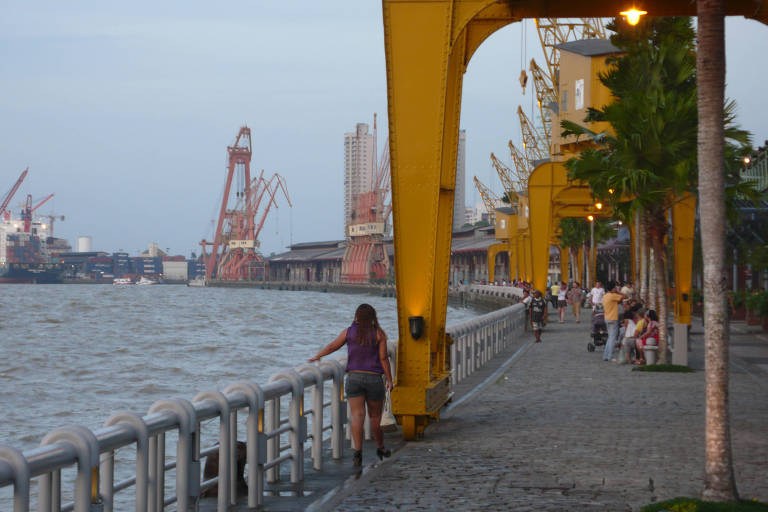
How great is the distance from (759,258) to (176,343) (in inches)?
1091

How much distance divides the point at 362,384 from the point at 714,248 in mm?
3753

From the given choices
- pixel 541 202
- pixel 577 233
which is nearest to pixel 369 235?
pixel 577 233

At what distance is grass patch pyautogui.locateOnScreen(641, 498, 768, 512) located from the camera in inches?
293

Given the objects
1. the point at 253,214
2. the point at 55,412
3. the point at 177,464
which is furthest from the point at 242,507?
the point at 253,214

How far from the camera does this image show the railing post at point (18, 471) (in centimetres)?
478

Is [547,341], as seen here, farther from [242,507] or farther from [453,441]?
[242,507]

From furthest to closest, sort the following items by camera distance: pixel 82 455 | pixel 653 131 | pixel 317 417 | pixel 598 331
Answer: pixel 598 331
pixel 653 131
pixel 317 417
pixel 82 455

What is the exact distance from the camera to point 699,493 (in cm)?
838

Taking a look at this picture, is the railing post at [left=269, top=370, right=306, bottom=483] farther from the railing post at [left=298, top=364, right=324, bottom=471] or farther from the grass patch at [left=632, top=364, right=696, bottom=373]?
the grass patch at [left=632, top=364, right=696, bottom=373]

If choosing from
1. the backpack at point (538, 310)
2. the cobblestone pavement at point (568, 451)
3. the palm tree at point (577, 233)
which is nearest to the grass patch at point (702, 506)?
the cobblestone pavement at point (568, 451)

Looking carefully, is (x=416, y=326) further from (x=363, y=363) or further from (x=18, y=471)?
(x=18, y=471)

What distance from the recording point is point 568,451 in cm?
1078

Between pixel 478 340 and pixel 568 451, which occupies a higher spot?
pixel 478 340

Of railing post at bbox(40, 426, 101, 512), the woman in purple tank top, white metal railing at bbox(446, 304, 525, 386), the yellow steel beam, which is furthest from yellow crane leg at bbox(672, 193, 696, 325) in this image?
railing post at bbox(40, 426, 101, 512)
